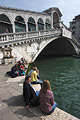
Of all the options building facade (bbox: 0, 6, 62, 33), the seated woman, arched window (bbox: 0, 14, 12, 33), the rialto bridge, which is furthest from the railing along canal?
the seated woman

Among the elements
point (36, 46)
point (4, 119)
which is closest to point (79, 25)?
point (36, 46)

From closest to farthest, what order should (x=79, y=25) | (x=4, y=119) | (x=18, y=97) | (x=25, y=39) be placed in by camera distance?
(x=4, y=119)
(x=18, y=97)
(x=25, y=39)
(x=79, y=25)

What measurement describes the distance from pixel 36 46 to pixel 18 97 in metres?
10.8

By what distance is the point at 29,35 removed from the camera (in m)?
12.5

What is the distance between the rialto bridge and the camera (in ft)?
34.9

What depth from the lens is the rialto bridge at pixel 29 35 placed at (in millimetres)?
10625

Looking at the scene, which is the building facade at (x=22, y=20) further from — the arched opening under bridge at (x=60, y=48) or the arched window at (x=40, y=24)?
the arched opening under bridge at (x=60, y=48)

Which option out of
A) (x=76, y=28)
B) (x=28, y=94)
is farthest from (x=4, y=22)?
(x=76, y=28)

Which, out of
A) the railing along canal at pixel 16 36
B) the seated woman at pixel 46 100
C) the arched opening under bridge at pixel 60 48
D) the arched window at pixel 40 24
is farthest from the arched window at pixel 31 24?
the seated woman at pixel 46 100

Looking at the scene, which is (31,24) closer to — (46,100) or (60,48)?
(60,48)

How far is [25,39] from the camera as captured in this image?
11852 mm

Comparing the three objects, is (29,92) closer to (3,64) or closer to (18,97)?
(18,97)

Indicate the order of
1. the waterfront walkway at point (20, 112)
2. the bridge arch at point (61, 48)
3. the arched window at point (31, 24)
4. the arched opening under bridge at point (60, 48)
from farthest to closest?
the arched opening under bridge at point (60, 48)
the bridge arch at point (61, 48)
the arched window at point (31, 24)
the waterfront walkway at point (20, 112)

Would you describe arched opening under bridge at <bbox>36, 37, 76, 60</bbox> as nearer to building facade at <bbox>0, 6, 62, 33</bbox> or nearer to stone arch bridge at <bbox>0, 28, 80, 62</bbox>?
building facade at <bbox>0, 6, 62, 33</bbox>
